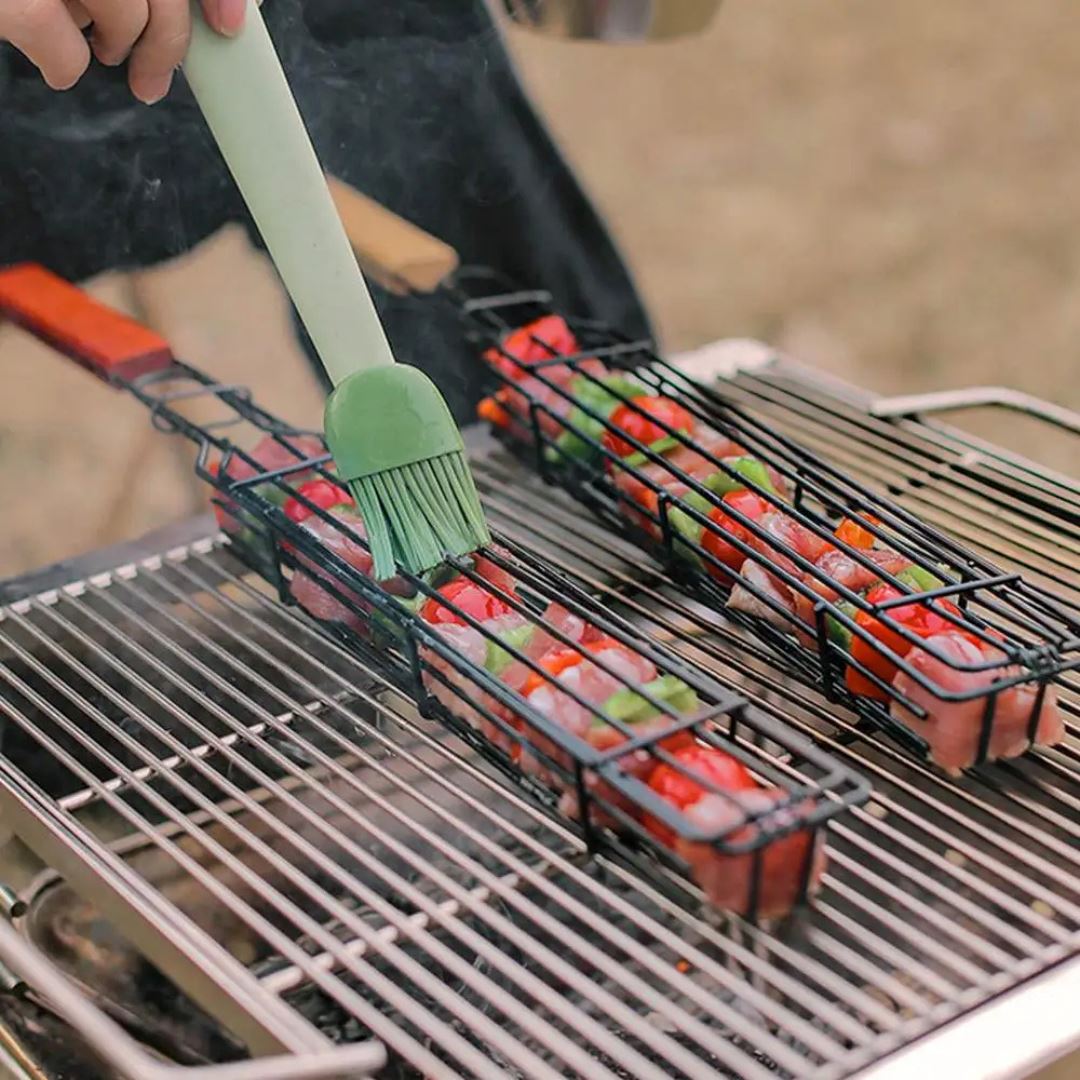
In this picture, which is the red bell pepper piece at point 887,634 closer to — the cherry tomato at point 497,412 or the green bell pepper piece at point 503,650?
the green bell pepper piece at point 503,650

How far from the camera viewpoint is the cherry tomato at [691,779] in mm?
1014

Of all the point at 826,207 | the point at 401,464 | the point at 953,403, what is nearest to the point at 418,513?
the point at 401,464

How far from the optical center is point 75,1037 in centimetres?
119

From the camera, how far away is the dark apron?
5.77 feet

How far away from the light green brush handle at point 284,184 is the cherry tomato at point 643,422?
13.9 inches

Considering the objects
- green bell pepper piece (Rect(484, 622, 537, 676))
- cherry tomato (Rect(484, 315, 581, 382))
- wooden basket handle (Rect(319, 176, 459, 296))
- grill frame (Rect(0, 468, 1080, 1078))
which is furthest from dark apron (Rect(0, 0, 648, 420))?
grill frame (Rect(0, 468, 1080, 1078))

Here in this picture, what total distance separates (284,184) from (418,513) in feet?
1.03

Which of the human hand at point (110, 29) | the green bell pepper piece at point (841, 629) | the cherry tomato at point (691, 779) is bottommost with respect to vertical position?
the cherry tomato at point (691, 779)

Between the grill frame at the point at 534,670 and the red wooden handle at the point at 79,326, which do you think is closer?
the grill frame at the point at 534,670

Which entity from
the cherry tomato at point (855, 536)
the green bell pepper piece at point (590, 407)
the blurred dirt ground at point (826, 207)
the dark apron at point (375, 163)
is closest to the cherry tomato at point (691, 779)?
the cherry tomato at point (855, 536)

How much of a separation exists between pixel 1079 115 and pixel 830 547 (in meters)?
4.43

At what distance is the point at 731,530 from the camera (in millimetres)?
1385

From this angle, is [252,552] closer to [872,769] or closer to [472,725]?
[472,725]

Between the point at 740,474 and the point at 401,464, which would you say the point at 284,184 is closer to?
the point at 401,464
